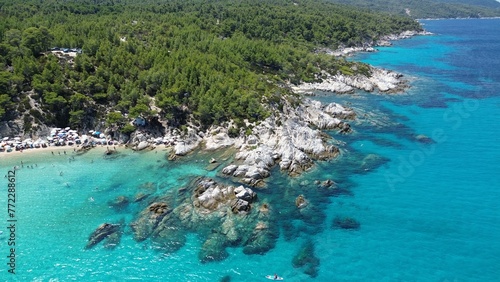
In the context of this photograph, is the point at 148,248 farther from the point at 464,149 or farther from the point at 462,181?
the point at 464,149

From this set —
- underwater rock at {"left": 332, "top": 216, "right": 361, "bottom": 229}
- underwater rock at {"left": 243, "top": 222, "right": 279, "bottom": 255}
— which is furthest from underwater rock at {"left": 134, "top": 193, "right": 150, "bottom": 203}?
underwater rock at {"left": 332, "top": 216, "right": 361, "bottom": 229}

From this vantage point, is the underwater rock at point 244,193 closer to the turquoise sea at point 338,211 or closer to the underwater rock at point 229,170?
the turquoise sea at point 338,211

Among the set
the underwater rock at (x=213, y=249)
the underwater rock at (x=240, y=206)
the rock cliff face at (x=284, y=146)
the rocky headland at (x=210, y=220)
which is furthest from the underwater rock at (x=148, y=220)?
the rock cliff face at (x=284, y=146)

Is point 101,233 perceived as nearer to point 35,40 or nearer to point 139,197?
point 139,197

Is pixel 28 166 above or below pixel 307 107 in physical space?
below

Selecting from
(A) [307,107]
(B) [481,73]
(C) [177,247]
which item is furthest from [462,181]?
(B) [481,73]

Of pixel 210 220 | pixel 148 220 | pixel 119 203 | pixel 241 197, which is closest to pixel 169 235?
pixel 148 220

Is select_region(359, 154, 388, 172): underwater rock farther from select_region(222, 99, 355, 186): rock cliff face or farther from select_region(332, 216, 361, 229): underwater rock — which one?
select_region(332, 216, 361, 229): underwater rock
